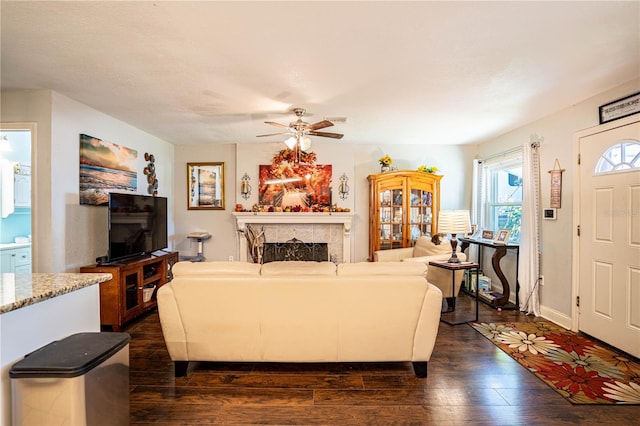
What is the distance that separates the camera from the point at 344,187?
5453mm

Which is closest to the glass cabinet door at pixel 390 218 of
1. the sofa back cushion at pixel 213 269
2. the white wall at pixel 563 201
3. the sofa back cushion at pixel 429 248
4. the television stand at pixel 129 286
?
the sofa back cushion at pixel 429 248

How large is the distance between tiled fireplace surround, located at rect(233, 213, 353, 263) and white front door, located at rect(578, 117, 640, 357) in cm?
315

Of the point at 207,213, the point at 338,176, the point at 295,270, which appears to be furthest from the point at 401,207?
the point at 207,213

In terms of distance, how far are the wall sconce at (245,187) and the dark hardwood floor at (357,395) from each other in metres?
3.19

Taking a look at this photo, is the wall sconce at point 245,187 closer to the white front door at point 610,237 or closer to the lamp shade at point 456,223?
the lamp shade at point 456,223

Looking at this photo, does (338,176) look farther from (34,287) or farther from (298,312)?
(34,287)

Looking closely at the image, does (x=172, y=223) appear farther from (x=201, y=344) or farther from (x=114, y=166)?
(x=201, y=344)

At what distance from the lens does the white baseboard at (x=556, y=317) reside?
11.1 ft

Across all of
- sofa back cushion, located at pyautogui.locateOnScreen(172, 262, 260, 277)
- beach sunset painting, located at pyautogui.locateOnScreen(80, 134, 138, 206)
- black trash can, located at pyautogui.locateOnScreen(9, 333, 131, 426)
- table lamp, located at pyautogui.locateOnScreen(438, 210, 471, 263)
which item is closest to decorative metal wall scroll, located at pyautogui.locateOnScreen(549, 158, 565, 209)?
table lamp, located at pyautogui.locateOnScreen(438, 210, 471, 263)

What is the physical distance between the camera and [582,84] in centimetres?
282

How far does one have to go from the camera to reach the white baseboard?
3368mm

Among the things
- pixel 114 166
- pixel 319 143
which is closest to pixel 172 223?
pixel 114 166

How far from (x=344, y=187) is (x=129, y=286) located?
3593mm

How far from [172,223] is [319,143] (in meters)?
3.10
